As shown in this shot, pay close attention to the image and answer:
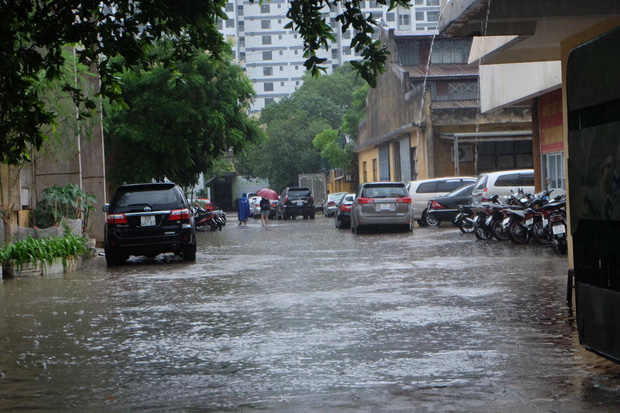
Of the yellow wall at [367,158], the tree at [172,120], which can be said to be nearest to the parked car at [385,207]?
the tree at [172,120]

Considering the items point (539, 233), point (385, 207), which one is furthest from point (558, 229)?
point (385, 207)

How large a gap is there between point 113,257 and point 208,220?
1998 centimetres

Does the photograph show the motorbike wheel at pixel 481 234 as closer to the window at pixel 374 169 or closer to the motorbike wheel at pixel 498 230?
the motorbike wheel at pixel 498 230

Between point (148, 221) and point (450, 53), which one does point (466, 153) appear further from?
point (148, 221)

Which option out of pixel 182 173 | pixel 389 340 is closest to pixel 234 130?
pixel 182 173

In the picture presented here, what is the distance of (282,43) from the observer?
145 meters

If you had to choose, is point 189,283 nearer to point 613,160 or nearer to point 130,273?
point 130,273

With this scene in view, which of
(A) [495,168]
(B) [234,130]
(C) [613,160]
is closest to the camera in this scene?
(C) [613,160]

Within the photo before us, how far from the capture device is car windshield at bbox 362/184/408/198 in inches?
1165

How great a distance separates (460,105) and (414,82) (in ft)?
11.1

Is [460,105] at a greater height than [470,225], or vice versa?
[460,105]

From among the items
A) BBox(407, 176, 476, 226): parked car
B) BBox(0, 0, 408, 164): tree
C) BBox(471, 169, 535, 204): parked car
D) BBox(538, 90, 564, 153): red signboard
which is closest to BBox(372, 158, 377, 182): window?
BBox(407, 176, 476, 226): parked car

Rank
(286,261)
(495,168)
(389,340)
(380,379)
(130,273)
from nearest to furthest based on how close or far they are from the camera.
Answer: (380,379)
(389,340)
(130,273)
(286,261)
(495,168)

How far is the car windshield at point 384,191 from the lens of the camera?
Result: 29594 mm
